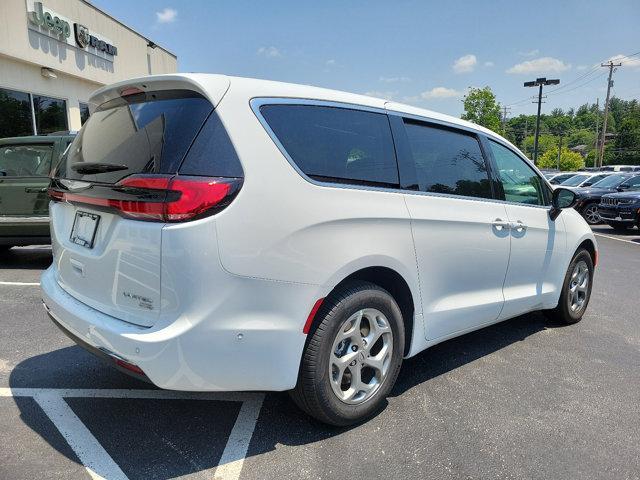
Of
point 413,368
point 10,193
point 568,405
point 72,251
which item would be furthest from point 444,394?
point 10,193

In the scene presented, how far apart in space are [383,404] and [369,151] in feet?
5.21

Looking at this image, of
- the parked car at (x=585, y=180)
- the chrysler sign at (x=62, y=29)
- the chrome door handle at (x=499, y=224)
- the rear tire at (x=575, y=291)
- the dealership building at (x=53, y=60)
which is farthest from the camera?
the parked car at (x=585, y=180)

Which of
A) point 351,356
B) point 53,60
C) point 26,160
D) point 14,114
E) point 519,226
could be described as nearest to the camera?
point 351,356

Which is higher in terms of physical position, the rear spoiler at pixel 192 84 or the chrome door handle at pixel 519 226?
the rear spoiler at pixel 192 84

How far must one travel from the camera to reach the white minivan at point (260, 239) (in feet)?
7.07

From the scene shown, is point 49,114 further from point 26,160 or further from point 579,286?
point 579,286

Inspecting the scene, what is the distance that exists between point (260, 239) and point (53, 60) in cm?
1483

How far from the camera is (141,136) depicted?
2393 mm

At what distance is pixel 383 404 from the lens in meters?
3.07

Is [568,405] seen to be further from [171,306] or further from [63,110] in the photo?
[63,110]

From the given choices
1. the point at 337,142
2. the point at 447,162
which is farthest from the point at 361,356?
the point at 447,162

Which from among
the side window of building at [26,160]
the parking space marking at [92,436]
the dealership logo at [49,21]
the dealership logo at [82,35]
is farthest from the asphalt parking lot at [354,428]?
the dealership logo at [82,35]

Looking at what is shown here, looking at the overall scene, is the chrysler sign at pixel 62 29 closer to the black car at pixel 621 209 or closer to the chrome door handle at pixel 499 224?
the chrome door handle at pixel 499 224

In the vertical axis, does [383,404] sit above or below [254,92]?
below
